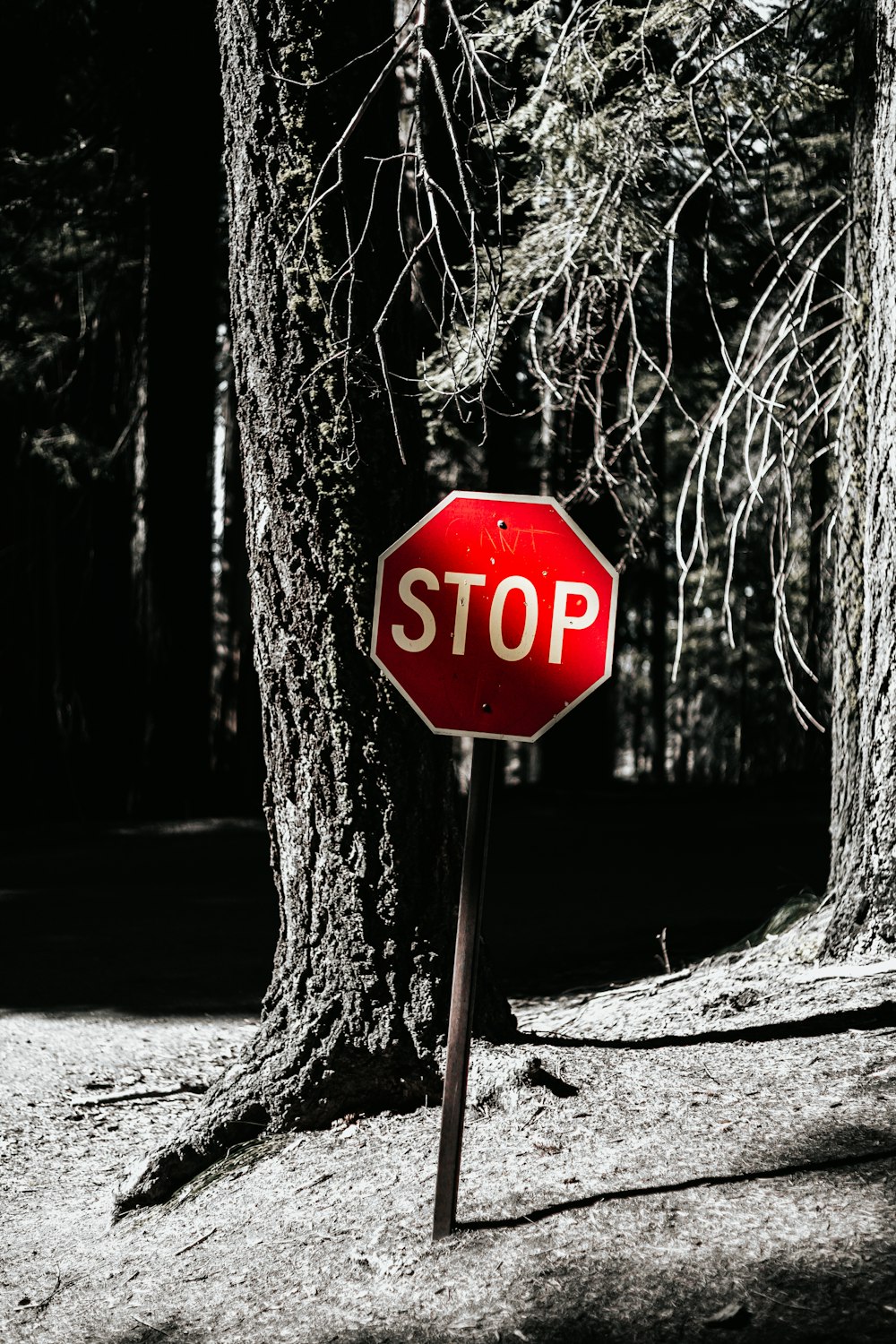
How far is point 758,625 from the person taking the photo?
29781 mm

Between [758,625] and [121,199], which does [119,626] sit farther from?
[758,625]

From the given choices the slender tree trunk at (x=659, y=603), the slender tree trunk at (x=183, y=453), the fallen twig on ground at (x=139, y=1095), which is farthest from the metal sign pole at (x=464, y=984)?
the slender tree trunk at (x=659, y=603)

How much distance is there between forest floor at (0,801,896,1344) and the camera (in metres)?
3.17

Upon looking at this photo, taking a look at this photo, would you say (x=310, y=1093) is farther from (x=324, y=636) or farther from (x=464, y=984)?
(x=324, y=636)

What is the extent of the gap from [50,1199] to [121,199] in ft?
41.6

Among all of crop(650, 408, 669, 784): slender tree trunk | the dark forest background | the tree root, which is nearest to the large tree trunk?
the tree root

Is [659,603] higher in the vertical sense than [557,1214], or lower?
higher

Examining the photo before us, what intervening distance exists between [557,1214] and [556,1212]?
11 mm

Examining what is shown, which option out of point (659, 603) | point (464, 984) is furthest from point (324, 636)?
point (659, 603)

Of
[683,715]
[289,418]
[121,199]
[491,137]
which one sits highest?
[121,199]

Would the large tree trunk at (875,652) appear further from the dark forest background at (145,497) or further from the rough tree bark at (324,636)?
the dark forest background at (145,497)

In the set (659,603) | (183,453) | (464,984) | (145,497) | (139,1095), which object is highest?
(183,453)

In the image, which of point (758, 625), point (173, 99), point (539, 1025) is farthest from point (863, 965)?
point (758, 625)

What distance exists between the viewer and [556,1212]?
3602mm
